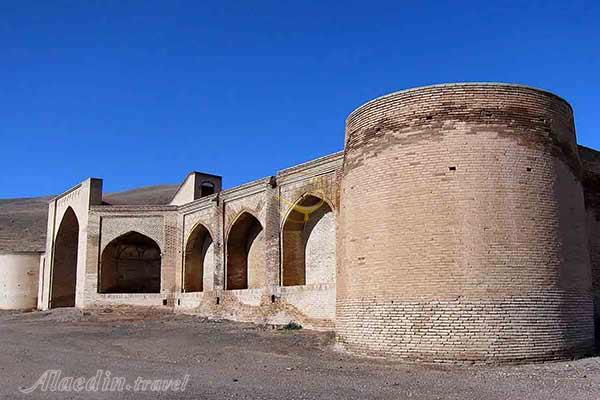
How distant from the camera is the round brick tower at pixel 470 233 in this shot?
1038 centimetres

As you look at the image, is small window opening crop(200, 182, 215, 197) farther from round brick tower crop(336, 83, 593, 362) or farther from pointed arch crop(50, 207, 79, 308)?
round brick tower crop(336, 83, 593, 362)

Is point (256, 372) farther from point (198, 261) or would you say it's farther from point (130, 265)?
point (130, 265)

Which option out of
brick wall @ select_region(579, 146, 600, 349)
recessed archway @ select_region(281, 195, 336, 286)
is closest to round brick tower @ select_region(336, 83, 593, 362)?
brick wall @ select_region(579, 146, 600, 349)

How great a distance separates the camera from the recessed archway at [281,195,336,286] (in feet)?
61.9

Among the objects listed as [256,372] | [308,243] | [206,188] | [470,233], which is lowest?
[256,372]

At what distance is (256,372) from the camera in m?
10.1

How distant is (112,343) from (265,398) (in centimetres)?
872

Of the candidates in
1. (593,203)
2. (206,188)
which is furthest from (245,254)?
(593,203)

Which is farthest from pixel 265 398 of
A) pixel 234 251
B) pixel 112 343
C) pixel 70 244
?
pixel 70 244

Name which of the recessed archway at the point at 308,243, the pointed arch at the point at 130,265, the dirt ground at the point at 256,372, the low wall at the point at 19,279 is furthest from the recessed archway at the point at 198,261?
the low wall at the point at 19,279

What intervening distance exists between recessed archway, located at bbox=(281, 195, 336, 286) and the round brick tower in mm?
6923

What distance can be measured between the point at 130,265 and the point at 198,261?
463cm

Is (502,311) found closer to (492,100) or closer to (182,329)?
(492,100)

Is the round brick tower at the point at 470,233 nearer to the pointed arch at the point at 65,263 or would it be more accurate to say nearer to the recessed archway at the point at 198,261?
the recessed archway at the point at 198,261
